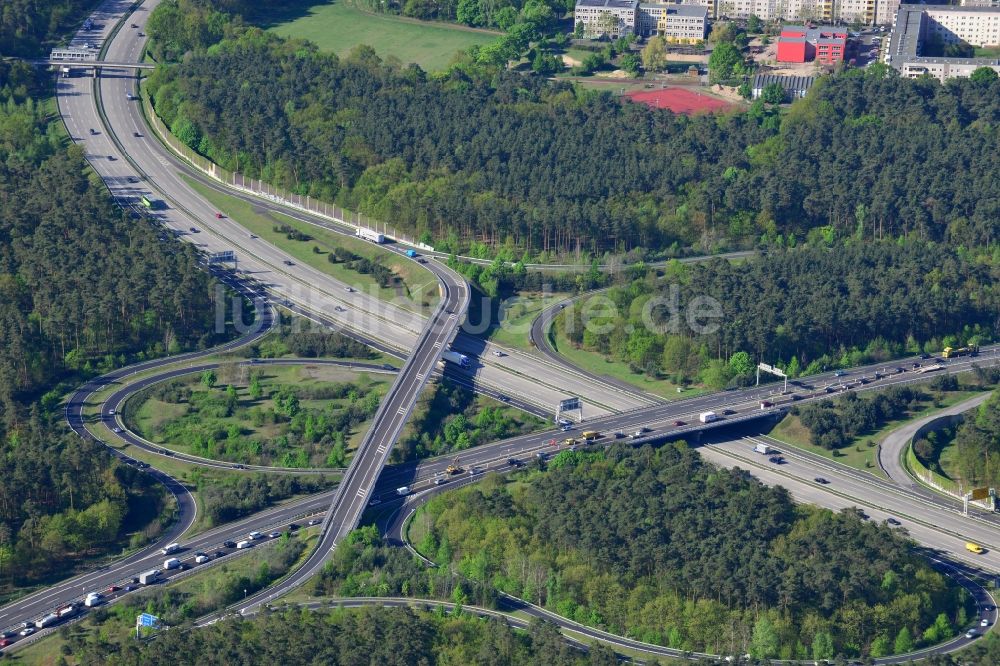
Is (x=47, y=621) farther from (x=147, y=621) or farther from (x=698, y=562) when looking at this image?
(x=698, y=562)

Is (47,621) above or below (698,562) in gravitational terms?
below

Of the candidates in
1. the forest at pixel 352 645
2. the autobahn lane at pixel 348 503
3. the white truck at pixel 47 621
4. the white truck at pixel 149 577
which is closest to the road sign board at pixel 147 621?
the autobahn lane at pixel 348 503

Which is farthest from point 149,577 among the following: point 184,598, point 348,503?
point 348,503

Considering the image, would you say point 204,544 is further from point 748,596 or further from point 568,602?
point 748,596

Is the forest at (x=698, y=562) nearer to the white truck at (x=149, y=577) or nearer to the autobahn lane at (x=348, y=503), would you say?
the autobahn lane at (x=348, y=503)

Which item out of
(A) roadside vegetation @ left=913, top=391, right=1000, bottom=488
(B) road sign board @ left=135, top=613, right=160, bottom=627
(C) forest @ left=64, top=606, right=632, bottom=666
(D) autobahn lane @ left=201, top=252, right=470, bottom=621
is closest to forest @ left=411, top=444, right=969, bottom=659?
(D) autobahn lane @ left=201, top=252, right=470, bottom=621
